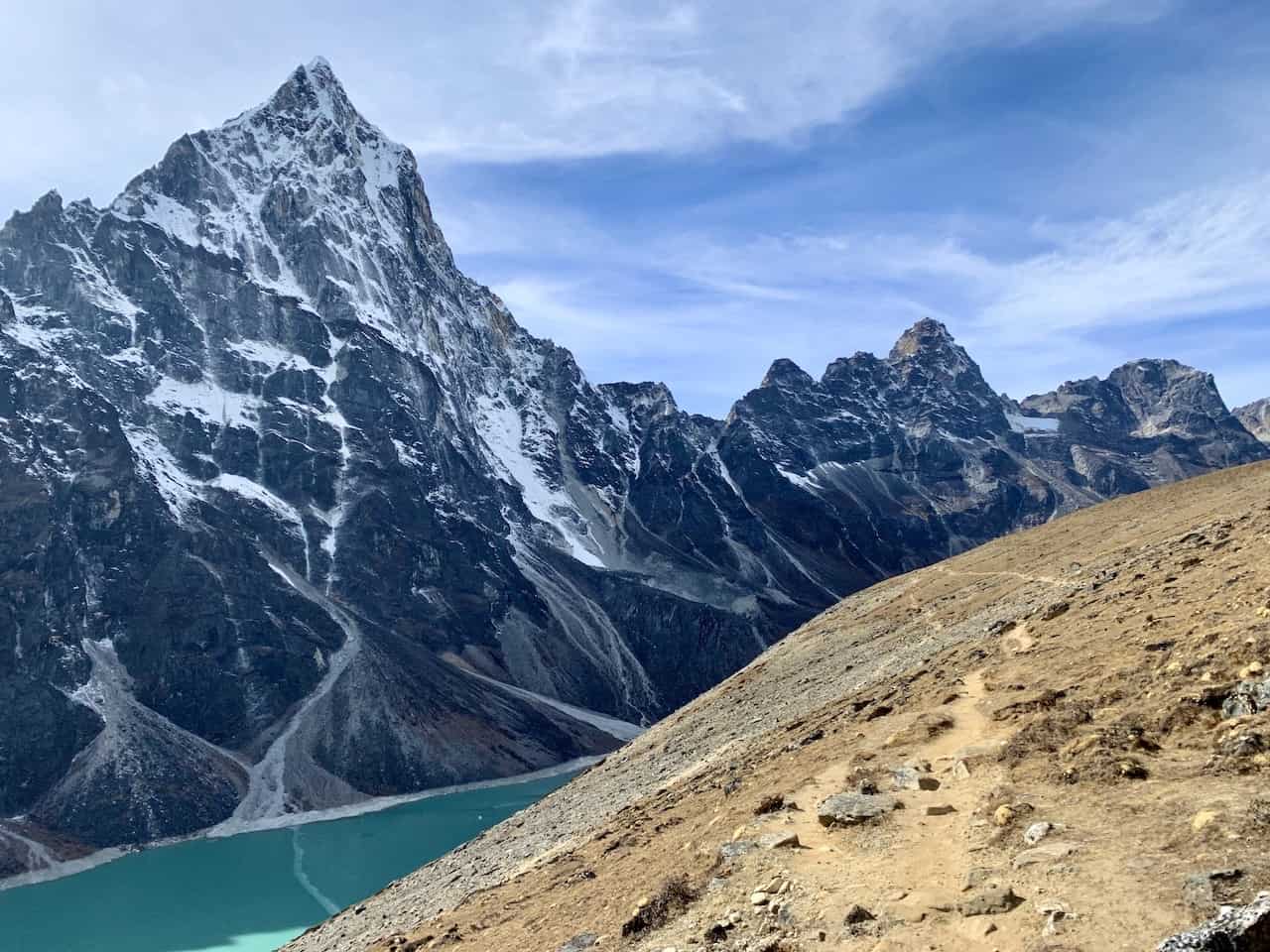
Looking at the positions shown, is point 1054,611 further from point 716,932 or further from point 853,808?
point 716,932

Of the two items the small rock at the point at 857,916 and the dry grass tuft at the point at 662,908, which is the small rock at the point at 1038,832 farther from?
the dry grass tuft at the point at 662,908

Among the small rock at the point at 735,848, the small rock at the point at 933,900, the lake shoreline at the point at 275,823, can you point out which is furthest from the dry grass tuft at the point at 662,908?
the lake shoreline at the point at 275,823

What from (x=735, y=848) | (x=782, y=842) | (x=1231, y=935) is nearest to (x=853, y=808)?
(x=782, y=842)

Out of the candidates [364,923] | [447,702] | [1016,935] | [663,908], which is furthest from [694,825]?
[447,702]

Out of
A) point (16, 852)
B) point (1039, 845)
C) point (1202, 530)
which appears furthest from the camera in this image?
point (16, 852)

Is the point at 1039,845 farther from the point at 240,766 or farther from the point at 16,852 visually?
the point at 240,766

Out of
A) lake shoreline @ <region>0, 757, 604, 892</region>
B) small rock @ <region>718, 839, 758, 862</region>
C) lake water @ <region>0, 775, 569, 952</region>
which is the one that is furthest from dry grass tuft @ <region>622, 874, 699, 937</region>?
lake shoreline @ <region>0, 757, 604, 892</region>
